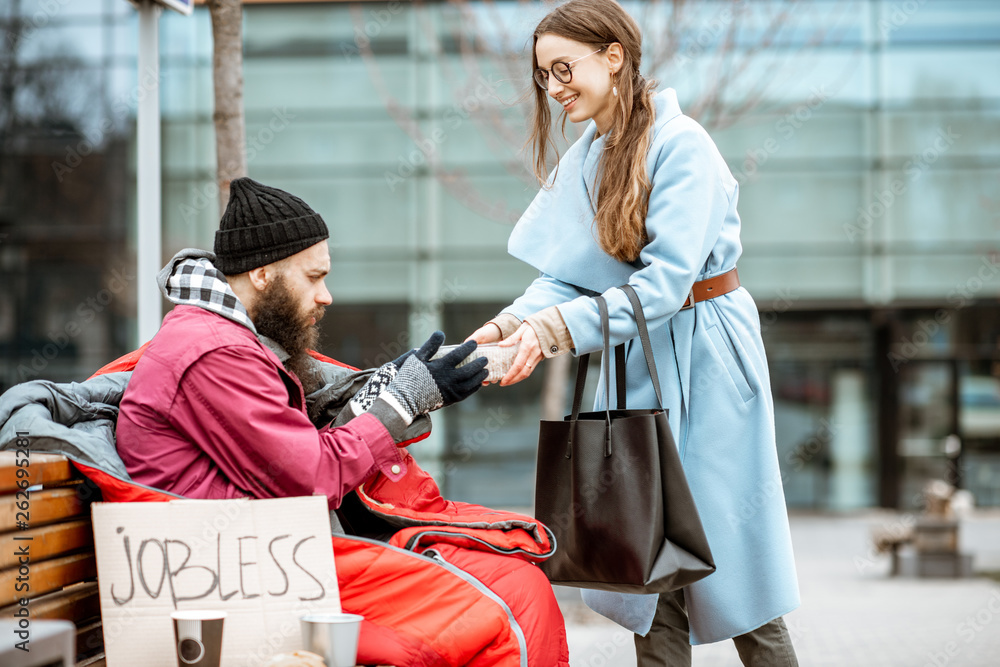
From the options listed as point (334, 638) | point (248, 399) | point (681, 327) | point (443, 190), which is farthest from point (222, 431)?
point (443, 190)

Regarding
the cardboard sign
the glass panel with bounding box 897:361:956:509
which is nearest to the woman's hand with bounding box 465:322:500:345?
the cardboard sign

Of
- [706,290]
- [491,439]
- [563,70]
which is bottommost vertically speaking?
[491,439]

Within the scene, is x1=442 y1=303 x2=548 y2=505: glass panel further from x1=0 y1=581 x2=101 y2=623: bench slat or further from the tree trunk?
x1=0 y1=581 x2=101 y2=623: bench slat

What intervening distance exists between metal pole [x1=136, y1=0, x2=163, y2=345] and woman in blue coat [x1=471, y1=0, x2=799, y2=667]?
1.70 m

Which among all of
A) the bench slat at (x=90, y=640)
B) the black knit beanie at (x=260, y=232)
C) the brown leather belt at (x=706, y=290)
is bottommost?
the bench slat at (x=90, y=640)

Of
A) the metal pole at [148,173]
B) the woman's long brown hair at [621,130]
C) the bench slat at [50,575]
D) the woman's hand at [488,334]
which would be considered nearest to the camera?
the bench slat at [50,575]

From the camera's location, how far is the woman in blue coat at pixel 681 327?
2.36m

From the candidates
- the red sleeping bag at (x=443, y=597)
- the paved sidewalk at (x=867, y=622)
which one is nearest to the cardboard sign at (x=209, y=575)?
the red sleeping bag at (x=443, y=597)

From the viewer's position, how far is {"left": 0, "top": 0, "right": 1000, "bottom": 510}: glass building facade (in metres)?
12.7

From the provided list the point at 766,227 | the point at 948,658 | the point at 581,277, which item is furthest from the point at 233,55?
the point at 766,227

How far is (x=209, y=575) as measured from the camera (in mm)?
1990

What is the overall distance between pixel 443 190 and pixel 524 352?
1058 cm

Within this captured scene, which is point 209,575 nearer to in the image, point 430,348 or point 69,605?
point 69,605

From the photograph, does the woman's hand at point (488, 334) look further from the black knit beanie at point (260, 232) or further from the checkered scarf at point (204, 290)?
the checkered scarf at point (204, 290)
